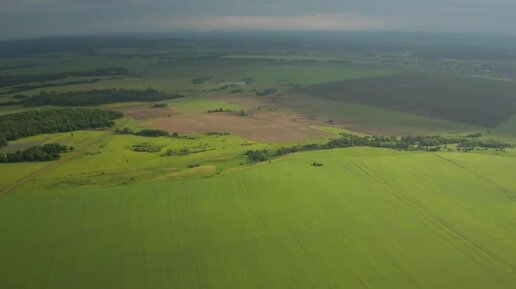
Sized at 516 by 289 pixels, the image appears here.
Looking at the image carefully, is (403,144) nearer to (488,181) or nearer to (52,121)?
(488,181)

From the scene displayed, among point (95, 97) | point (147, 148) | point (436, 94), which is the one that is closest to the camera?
point (147, 148)

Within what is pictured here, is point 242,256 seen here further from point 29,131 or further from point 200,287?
point 29,131

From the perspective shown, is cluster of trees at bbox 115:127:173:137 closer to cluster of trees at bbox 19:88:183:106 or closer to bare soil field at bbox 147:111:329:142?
bare soil field at bbox 147:111:329:142

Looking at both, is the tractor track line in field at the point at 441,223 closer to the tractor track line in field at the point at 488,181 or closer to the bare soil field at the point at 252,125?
the tractor track line in field at the point at 488,181

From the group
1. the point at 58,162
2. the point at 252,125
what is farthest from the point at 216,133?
the point at 58,162

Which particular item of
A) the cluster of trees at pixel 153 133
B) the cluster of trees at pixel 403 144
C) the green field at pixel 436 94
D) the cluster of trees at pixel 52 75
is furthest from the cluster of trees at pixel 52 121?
the cluster of trees at pixel 52 75
